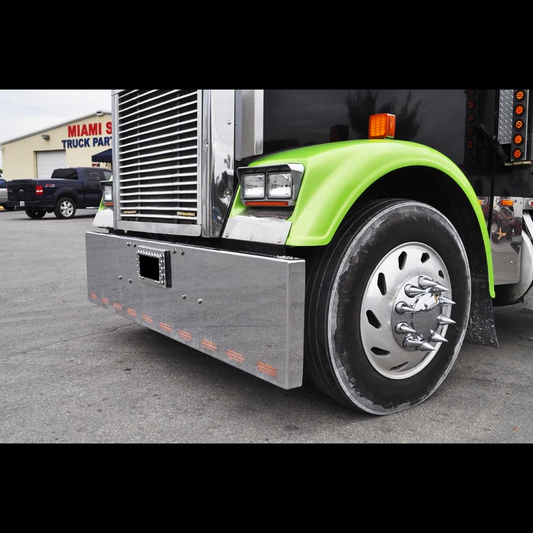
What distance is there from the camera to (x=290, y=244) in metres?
2.31

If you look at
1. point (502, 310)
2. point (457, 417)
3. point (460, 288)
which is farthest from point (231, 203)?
point (502, 310)

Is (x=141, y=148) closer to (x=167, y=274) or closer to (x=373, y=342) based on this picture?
(x=167, y=274)

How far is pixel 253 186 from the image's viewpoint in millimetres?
2568

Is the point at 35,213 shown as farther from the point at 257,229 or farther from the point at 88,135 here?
the point at 257,229

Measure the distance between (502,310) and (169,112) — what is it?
3.72 metres

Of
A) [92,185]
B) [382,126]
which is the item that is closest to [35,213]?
[92,185]

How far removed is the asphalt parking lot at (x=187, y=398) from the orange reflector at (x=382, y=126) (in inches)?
57.2

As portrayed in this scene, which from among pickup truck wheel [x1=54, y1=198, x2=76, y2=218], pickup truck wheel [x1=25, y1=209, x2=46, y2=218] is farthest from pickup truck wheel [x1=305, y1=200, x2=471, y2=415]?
pickup truck wheel [x1=25, y1=209, x2=46, y2=218]

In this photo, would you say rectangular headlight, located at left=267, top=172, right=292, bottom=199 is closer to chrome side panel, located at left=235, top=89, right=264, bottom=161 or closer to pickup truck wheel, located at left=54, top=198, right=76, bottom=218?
chrome side panel, located at left=235, top=89, right=264, bottom=161

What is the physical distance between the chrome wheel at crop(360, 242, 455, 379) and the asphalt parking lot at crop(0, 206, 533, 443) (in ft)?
0.99

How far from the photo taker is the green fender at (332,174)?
233cm

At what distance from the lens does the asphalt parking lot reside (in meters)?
2.52

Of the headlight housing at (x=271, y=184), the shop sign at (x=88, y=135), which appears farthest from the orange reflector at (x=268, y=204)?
the shop sign at (x=88, y=135)

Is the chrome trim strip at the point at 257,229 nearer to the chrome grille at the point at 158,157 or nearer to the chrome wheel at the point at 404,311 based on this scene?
the chrome grille at the point at 158,157
